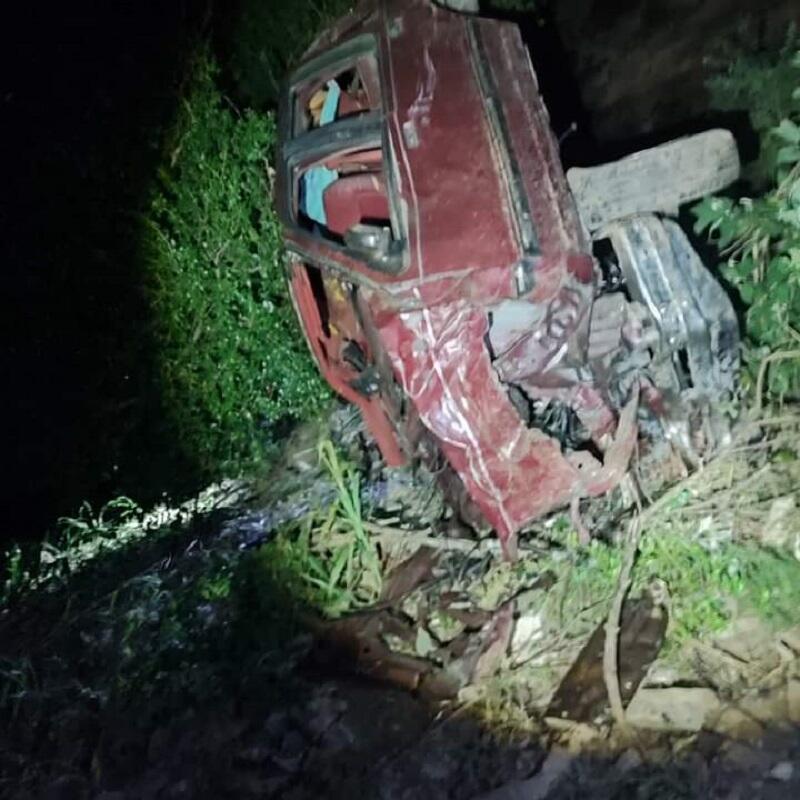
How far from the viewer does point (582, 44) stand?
6.56 meters

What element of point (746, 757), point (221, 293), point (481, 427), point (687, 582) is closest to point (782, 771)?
point (746, 757)

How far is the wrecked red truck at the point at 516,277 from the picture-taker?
120 inches

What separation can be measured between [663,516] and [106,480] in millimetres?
3224

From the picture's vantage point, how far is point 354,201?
364cm

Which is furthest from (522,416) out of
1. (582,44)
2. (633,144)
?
(582,44)

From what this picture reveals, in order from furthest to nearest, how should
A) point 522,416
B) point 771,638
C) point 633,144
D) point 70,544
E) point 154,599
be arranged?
point 633,144 < point 70,544 < point 154,599 < point 522,416 < point 771,638

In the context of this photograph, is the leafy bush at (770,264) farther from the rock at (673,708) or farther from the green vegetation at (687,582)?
the rock at (673,708)

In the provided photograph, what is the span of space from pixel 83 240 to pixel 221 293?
764mm

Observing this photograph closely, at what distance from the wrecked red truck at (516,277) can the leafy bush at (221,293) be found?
1578mm

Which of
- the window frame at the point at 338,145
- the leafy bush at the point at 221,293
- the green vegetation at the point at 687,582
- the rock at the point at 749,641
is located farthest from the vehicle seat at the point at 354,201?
the rock at the point at 749,641

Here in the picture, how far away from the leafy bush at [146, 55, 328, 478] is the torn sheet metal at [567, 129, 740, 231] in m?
2.18

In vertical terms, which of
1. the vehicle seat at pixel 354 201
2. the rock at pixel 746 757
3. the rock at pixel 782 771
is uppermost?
the vehicle seat at pixel 354 201

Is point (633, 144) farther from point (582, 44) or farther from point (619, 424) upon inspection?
point (619, 424)

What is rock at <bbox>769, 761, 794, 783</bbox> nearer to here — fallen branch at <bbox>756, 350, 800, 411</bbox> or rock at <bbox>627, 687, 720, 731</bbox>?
rock at <bbox>627, 687, 720, 731</bbox>
